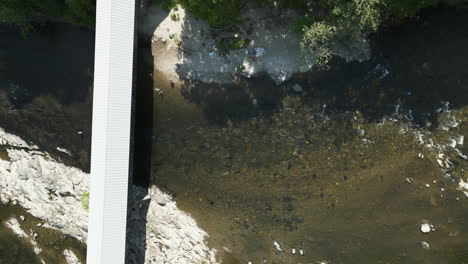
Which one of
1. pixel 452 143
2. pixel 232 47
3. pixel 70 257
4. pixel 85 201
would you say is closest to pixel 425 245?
pixel 452 143

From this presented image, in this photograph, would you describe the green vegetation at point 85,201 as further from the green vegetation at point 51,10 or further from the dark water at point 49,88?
the green vegetation at point 51,10

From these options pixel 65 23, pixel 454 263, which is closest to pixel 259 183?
pixel 454 263

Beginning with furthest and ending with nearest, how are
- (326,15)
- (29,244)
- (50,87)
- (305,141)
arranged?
(29,244) → (50,87) → (305,141) → (326,15)

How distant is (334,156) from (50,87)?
48.6 ft

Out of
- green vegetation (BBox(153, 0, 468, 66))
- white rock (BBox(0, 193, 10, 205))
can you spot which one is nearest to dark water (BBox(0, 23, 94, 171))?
white rock (BBox(0, 193, 10, 205))

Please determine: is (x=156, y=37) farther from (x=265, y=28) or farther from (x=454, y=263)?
(x=454, y=263)

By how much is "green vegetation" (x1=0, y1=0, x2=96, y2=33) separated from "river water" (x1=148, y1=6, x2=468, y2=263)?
3.96 meters

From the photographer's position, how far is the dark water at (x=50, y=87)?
15109mm

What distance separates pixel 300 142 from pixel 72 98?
11816 millimetres

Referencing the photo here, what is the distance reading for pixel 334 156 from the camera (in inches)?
559

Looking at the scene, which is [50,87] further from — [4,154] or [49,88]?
[4,154]

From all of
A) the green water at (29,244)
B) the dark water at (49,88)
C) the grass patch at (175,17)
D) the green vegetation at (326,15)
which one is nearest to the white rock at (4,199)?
the green water at (29,244)

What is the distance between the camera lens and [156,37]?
14484 mm

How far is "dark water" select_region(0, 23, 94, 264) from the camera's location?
15.1 meters
